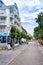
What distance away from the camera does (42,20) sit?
10588 cm

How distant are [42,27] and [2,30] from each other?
71.1ft

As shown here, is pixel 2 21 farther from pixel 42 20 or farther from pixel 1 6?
pixel 42 20

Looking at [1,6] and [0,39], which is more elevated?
[1,6]

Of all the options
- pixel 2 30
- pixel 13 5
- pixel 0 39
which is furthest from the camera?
pixel 13 5

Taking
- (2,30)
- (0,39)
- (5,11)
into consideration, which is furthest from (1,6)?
(0,39)

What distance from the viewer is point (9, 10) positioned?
9712 centimetres

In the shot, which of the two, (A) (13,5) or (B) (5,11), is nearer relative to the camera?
(B) (5,11)

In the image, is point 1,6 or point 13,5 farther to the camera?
point 13,5

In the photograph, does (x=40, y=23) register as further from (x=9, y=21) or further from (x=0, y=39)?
(x=0, y=39)

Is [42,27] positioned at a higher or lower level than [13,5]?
lower

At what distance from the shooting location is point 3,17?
316 ft

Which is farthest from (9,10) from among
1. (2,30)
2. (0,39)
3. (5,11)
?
(0,39)

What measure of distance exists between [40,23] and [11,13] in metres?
15.1

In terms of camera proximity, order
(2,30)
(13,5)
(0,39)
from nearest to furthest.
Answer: (0,39) < (2,30) < (13,5)
